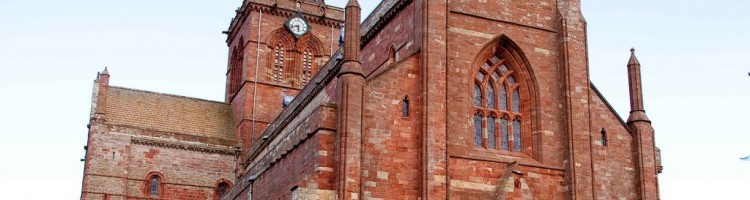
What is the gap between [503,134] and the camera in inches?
1242

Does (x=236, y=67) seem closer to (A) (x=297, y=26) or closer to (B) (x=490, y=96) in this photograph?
(A) (x=297, y=26)

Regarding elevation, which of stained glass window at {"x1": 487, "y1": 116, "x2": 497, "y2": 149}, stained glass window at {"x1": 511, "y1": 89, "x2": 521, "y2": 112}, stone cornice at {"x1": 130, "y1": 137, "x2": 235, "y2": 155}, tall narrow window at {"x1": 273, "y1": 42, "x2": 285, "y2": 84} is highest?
tall narrow window at {"x1": 273, "y1": 42, "x2": 285, "y2": 84}

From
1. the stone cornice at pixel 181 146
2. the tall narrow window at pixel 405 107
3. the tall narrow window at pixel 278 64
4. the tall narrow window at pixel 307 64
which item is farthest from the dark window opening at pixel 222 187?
the tall narrow window at pixel 405 107

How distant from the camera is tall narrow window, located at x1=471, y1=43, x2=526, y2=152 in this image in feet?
102

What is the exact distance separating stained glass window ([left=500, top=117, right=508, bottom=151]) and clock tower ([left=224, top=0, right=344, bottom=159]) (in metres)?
23.5

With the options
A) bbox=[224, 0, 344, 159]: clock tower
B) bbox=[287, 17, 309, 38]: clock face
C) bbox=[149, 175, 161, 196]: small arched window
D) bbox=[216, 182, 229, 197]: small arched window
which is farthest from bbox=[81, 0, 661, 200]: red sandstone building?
bbox=[287, 17, 309, 38]: clock face

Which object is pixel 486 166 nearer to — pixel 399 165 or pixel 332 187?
pixel 399 165

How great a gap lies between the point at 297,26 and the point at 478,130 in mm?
26771

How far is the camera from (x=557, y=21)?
33125 millimetres

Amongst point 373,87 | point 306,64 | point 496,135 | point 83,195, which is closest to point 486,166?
point 496,135

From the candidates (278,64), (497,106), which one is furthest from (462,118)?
(278,64)

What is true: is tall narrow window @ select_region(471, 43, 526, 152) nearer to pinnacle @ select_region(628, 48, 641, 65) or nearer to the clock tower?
pinnacle @ select_region(628, 48, 641, 65)

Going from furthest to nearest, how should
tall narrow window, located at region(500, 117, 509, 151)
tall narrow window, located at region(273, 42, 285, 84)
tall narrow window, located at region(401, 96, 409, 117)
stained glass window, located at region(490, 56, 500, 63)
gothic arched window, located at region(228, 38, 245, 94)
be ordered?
gothic arched window, located at region(228, 38, 245, 94), tall narrow window, located at region(273, 42, 285, 84), stained glass window, located at region(490, 56, 500, 63), tall narrow window, located at region(500, 117, 509, 151), tall narrow window, located at region(401, 96, 409, 117)

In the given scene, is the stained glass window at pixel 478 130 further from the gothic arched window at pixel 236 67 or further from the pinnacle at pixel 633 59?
the gothic arched window at pixel 236 67
